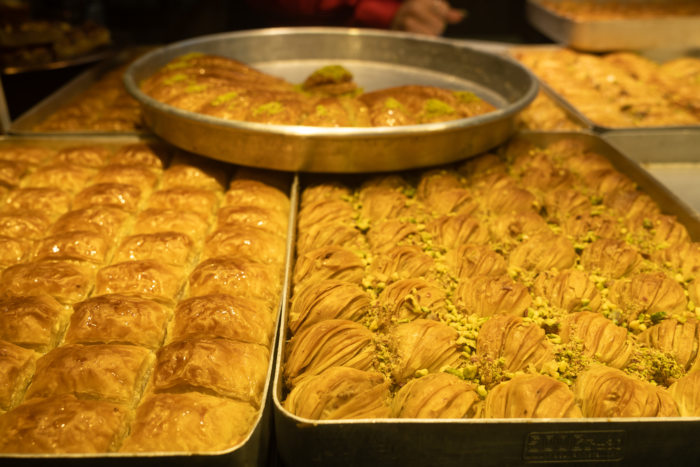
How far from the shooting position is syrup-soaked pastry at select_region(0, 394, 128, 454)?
6.26 feet

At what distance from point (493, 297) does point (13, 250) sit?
8.48 ft

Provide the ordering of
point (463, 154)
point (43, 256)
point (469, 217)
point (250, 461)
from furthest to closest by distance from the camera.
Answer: point (463, 154), point (469, 217), point (43, 256), point (250, 461)

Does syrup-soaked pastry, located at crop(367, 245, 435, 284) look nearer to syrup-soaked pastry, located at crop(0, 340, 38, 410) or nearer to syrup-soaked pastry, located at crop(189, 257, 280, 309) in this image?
syrup-soaked pastry, located at crop(189, 257, 280, 309)

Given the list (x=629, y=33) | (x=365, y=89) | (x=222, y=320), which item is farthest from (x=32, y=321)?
(x=629, y=33)

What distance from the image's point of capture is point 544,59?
6.35 meters

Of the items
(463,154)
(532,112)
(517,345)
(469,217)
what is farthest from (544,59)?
(517,345)

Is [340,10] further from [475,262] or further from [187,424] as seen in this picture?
[187,424]

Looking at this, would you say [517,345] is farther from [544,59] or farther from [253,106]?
[544,59]

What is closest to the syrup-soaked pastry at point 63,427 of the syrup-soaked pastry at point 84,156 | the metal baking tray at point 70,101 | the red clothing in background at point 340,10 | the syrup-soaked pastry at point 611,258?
the syrup-soaked pastry at point 84,156

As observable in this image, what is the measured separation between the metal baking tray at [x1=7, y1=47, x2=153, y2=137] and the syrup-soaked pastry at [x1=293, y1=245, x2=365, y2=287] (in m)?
2.14

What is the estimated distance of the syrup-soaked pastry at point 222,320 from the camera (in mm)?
2436

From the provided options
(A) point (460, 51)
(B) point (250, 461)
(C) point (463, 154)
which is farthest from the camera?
(A) point (460, 51)

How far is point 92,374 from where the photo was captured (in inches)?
86.0

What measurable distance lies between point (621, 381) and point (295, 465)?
1.34 meters
